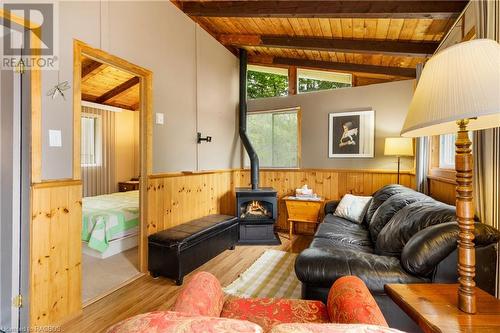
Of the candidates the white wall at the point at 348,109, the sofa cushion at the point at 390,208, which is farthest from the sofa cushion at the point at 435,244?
the white wall at the point at 348,109

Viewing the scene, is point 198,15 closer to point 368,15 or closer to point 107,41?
point 107,41

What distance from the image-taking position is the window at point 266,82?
188 inches

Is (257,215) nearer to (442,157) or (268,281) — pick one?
(268,281)

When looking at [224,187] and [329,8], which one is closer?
[329,8]

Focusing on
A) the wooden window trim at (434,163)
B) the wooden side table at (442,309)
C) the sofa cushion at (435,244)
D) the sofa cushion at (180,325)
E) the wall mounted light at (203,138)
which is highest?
the wall mounted light at (203,138)

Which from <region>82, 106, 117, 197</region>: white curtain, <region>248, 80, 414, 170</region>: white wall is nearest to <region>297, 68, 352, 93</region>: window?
<region>248, 80, 414, 170</region>: white wall

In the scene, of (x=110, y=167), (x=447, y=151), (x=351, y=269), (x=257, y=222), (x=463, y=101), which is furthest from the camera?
(x=110, y=167)

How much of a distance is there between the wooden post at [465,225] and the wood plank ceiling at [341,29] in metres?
2.04

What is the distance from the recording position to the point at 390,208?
98.3 inches

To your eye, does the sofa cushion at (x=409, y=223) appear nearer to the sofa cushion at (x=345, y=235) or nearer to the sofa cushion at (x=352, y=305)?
the sofa cushion at (x=345, y=235)

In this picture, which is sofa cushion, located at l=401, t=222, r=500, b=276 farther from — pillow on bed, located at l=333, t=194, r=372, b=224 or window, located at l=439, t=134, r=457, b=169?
pillow on bed, located at l=333, t=194, r=372, b=224

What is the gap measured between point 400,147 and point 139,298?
3527 mm

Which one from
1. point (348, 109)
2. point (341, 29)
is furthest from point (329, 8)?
point (348, 109)

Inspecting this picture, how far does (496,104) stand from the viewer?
0.79 meters
